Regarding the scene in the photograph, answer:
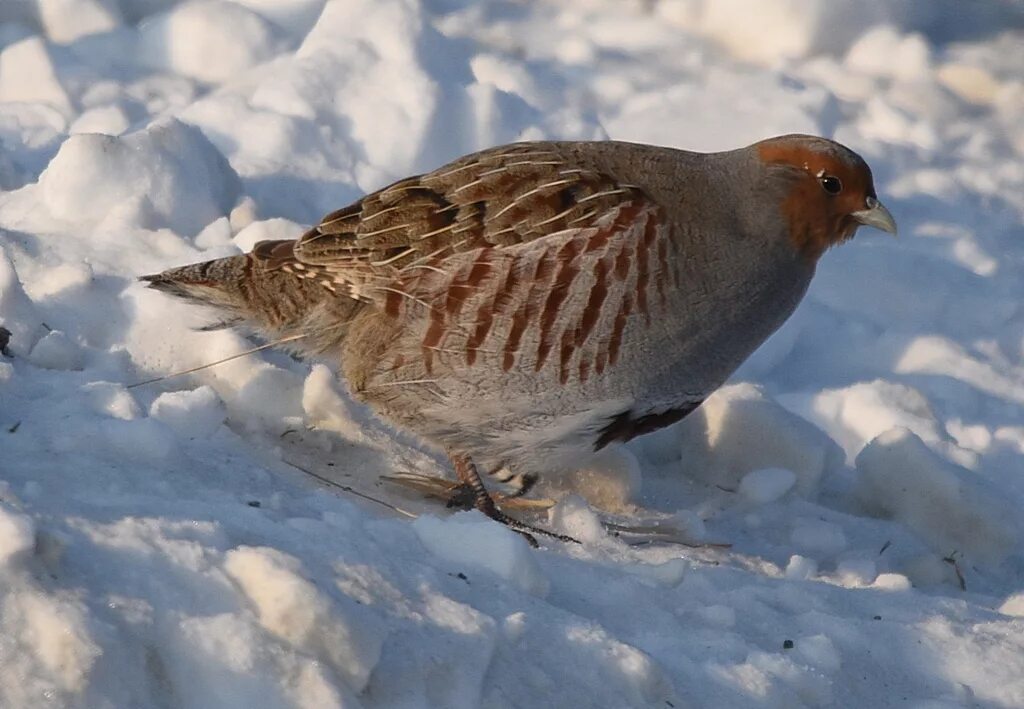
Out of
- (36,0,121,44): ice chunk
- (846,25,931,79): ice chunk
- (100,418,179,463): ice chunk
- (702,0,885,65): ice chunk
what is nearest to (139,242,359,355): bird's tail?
(100,418,179,463): ice chunk

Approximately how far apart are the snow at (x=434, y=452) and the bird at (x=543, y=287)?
0.52 feet

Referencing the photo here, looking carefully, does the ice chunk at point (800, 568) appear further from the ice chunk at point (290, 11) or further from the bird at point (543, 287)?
the ice chunk at point (290, 11)

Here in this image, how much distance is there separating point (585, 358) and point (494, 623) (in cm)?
115

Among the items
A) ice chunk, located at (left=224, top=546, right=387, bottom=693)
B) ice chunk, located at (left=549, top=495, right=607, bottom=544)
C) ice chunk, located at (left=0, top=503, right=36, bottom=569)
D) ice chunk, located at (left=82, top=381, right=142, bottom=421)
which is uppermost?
ice chunk, located at (left=0, top=503, right=36, bottom=569)

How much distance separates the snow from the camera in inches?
73.9

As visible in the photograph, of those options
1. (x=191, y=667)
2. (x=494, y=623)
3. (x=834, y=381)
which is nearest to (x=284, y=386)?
(x=494, y=623)

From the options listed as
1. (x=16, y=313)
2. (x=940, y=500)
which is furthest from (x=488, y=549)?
(x=940, y=500)

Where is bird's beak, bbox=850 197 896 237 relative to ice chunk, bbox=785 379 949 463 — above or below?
above

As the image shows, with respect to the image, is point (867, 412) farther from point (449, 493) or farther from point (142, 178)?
point (142, 178)

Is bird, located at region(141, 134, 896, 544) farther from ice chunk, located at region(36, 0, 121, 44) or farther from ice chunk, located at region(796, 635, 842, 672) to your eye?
ice chunk, located at region(36, 0, 121, 44)

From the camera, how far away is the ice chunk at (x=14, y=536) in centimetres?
172

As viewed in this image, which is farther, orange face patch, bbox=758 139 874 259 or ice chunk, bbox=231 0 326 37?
ice chunk, bbox=231 0 326 37

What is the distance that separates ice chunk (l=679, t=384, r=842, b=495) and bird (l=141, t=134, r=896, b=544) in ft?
1.30

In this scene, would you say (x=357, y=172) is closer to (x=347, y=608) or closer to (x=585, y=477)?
(x=585, y=477)
